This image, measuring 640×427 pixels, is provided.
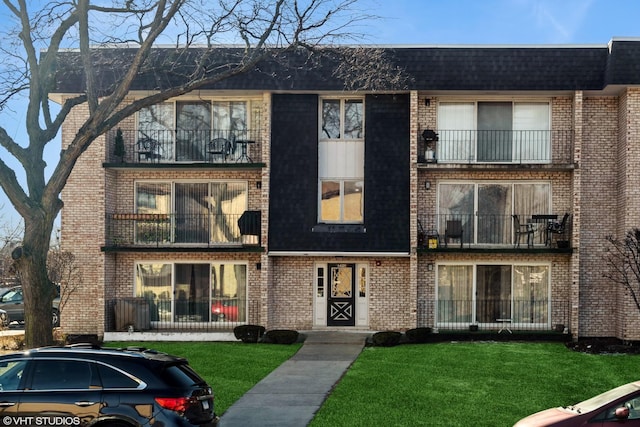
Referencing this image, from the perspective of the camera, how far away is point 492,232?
23688 millimetres

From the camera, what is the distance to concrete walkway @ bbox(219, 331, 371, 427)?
41.9 feet

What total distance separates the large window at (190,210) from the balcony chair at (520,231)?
841cm

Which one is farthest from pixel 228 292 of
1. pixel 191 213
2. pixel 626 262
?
pixel 626 262

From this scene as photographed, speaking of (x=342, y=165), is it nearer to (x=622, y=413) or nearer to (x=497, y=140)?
(x=497, y=140)

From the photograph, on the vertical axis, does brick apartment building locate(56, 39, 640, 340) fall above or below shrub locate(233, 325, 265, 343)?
above

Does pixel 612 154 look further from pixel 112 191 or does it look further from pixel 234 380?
pixel 112 191

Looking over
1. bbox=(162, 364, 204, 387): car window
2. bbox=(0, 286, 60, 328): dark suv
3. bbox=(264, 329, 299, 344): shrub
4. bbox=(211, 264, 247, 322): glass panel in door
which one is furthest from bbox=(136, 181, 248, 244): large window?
bbox=(162, 364, 204, 387): car window

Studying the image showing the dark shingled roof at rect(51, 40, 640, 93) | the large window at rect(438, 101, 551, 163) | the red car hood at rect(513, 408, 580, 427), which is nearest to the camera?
the red car hood at rect(513, 408, 580, 427)

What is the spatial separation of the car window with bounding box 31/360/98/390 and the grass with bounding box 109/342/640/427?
4033 millimetres

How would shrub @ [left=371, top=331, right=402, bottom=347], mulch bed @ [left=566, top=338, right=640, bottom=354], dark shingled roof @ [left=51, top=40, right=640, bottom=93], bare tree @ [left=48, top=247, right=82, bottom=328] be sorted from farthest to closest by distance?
bare tree @ [left=48, top=247, right=82, bottom=328] → dark shingled roof @ [left=51, top=40, right=640, bottom=93] → shrub @ [left=371, top=331, right=402, bottom=347] → mulch bed @ [left=566, top=338, right=640, bottom=354]

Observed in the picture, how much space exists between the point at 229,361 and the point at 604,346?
10.3 metres

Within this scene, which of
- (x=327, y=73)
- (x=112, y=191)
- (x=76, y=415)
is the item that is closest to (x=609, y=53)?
(x=327, y=73)

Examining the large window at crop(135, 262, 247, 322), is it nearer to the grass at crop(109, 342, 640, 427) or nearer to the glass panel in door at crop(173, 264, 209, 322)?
the glass panel in door at crop(173, 264, 209, 322)

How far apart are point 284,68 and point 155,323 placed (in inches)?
350
